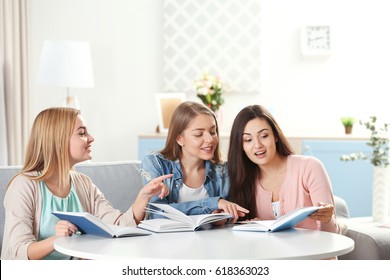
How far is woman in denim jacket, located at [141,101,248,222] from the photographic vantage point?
273 centimetres

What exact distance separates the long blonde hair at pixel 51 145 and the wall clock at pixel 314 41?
3.02m

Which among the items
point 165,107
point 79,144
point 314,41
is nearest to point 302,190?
point 79,144

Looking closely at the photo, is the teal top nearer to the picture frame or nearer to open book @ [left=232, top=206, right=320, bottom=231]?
open book @ [left=232, top=206, right=320, bottom=231]

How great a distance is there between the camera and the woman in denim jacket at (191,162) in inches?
108

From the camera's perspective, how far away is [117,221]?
2592 millimetres

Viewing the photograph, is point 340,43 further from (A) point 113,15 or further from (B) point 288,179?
(B) point 288,179

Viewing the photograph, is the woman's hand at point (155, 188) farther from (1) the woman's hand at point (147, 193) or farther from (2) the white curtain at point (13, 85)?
(2) the white curtain at point (13, 85)

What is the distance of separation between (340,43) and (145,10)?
1427 millimetres

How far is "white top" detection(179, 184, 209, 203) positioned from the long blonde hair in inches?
17.2

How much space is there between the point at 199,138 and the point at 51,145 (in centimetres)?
55

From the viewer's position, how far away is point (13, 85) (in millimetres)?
5062

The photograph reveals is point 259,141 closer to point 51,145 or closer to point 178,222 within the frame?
point 178,222

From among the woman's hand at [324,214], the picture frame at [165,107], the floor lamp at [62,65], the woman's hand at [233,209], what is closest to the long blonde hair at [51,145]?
the woman's hand at [233,209]

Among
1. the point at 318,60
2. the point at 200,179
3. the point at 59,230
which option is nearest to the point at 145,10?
the point at 318,60
